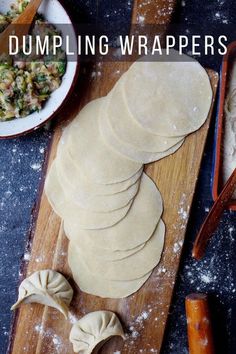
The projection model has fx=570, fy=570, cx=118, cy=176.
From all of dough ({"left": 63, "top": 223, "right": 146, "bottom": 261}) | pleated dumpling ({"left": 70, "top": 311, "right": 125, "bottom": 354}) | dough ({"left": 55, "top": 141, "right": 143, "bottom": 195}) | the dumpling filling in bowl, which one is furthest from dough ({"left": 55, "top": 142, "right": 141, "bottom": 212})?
pleated dumpling ({"left": 70, "top": 311, "right": 125, "bottom": 354})

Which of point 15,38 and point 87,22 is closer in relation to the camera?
point 15,38

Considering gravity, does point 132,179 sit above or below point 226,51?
below

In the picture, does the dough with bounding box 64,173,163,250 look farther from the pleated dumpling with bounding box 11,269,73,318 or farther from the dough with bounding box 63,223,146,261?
the pleated dumpling with bounding box 11,269,73,318

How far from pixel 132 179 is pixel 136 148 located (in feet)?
0.34

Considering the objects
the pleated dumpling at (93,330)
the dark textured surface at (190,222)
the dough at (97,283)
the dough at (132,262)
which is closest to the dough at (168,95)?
the dark textured surface at (190,222)

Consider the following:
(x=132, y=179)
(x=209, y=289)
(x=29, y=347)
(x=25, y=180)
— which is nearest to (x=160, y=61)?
(x=132, y=179)

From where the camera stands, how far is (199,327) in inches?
74.2

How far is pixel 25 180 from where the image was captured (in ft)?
6.48

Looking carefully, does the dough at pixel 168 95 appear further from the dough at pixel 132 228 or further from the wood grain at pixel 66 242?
the dough at pixel 132 228

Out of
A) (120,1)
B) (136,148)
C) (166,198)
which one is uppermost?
(120,1)

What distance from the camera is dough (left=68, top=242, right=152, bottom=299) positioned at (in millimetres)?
1904

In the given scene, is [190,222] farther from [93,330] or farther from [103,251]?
[93,330]

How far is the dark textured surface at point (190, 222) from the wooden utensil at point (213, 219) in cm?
4

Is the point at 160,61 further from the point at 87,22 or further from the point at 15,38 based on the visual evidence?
the point at 15,38
